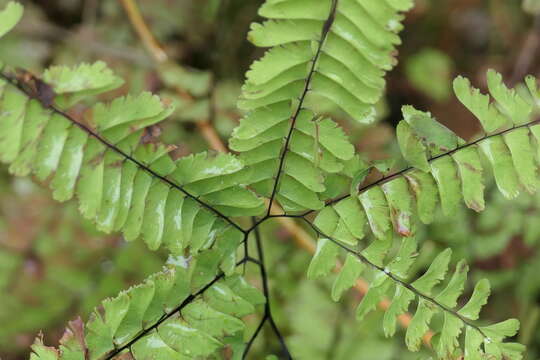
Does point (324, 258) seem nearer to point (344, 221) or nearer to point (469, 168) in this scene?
point (344, 221)

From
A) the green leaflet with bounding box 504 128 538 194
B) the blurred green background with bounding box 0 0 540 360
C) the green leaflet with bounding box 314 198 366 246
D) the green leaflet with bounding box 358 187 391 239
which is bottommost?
the blurred green background with bounding box 0 0 540 360

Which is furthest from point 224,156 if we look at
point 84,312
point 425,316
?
point 84,312

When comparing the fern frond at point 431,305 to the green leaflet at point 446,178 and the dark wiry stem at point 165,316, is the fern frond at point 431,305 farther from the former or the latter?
the dark wiry stem at point 165,316

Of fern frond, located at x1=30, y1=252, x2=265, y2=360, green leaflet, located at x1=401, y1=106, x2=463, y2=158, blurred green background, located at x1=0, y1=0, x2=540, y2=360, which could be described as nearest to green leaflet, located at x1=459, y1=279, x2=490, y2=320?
green leaflet, located at x1=401, y1=106, x2=463, y2=158

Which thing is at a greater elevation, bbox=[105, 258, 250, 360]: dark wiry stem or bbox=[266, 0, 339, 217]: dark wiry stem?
bbox=[266, 0, 339, 217]: dark wiry stem

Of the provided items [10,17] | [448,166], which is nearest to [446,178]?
[448,166]

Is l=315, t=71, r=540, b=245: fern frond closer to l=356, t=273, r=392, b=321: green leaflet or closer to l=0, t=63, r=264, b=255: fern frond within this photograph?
l=356, t=273, r=392, b=321: green leaflet
